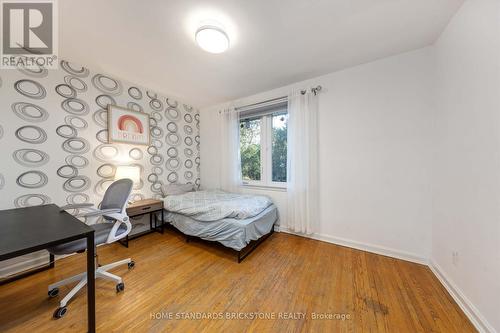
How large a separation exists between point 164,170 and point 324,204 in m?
2.86

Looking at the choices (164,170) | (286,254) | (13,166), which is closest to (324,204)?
(286,254)

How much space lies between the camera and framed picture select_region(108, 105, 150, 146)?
258 cm

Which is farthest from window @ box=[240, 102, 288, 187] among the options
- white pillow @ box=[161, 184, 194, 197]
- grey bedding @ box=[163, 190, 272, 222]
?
white pillow @ box=[161, 184, 194, 197]

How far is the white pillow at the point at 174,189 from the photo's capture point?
3.19 m

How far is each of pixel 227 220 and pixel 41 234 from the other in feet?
4.89

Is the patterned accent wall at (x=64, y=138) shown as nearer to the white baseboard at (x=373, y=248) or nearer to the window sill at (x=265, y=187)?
the window sill at (x=265, y=187)

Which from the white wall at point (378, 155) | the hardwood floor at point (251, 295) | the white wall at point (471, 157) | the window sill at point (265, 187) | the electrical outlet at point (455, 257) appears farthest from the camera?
the window sill at point (265, 187)

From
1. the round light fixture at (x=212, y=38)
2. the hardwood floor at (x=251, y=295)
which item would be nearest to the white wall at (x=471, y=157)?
the hardwood floor at (x=251, y=295)

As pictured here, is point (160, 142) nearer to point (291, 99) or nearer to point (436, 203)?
point (291, 99)

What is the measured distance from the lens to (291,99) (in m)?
2.73

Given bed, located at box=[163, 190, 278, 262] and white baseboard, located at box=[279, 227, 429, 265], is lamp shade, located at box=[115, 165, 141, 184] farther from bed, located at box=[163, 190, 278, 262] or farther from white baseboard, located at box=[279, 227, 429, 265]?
white baseboard, located at box=[279, 227, 429, 265]

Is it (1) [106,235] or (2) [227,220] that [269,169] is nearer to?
(2) [227,220]

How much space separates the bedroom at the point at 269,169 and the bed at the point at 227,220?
0.03 metres

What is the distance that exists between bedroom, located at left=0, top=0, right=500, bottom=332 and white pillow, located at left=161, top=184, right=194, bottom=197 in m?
0.07
